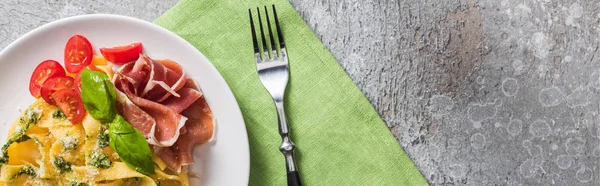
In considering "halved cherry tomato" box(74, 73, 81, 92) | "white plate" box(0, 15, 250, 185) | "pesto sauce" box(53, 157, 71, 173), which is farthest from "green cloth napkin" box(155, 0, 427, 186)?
"pesto sauce" box(53, 157, 71, 173)

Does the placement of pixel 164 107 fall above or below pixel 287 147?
above

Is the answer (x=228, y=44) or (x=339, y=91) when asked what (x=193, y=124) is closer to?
(x=228, y=44)

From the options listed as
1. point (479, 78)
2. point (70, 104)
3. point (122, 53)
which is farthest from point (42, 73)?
point (479, 78)

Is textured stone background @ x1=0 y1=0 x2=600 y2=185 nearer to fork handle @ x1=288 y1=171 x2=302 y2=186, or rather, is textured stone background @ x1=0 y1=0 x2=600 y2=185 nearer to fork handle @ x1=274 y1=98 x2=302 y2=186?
fork handle @ x1=274 y1=98 x2=302 y2=186

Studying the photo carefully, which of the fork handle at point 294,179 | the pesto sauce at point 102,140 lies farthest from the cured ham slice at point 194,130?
the fork handle at point 294,179

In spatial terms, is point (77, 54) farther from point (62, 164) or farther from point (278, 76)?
point (278, 76)

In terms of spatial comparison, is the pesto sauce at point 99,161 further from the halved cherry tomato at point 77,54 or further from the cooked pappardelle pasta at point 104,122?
the halved cherry tomato at point 77,54

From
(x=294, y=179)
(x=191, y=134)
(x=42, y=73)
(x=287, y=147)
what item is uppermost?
(x=42, y=73)
